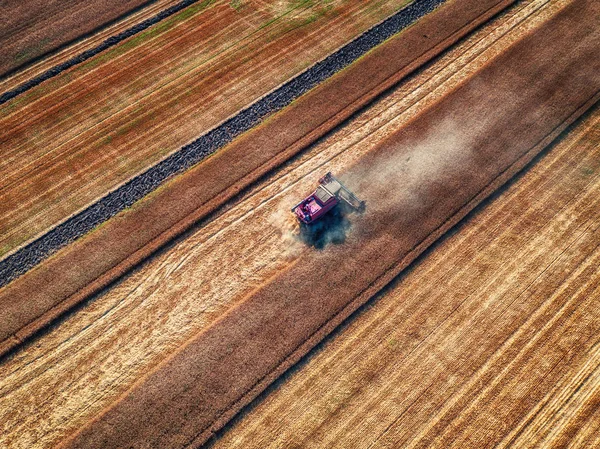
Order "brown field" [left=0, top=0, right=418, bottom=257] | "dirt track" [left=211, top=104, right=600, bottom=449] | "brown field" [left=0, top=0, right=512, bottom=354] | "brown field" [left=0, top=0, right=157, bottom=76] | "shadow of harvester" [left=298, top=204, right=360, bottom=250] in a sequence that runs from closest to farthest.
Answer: "dirt track" [left=211, top=104, right=600, bottom=449] → "brown field" [left=0, top=0, right=512, bottom=354] → "shadow of harvester" [left=298, top=204, right=360, bottom=250] → "brown field" [left=0, top=0, right=418, bottom=257] → "brown field" [left=0, top=0, right=157, bottom=76]

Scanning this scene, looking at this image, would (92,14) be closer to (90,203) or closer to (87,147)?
(87,147)

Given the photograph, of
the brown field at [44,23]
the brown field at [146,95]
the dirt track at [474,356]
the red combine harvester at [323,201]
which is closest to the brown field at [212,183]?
the brown field at [146,95]

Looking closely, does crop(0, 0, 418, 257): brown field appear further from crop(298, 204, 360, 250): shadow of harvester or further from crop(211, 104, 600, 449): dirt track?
crop(211, 104, 600, 449): dirt track

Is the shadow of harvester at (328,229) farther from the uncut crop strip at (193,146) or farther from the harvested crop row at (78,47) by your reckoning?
the harvested crop row at (78,47)

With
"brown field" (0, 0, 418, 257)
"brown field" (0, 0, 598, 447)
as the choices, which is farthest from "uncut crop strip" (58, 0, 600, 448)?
"brown field" (0, 0, 418, 257)

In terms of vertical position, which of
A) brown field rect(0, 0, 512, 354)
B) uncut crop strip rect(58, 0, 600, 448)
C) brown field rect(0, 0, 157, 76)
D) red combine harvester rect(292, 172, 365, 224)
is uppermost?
brown field rect(0, 0, 157, 76)

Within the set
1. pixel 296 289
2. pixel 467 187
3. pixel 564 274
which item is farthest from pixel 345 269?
pixel 564 274

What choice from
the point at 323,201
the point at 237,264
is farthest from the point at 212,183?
the point at 323,201
